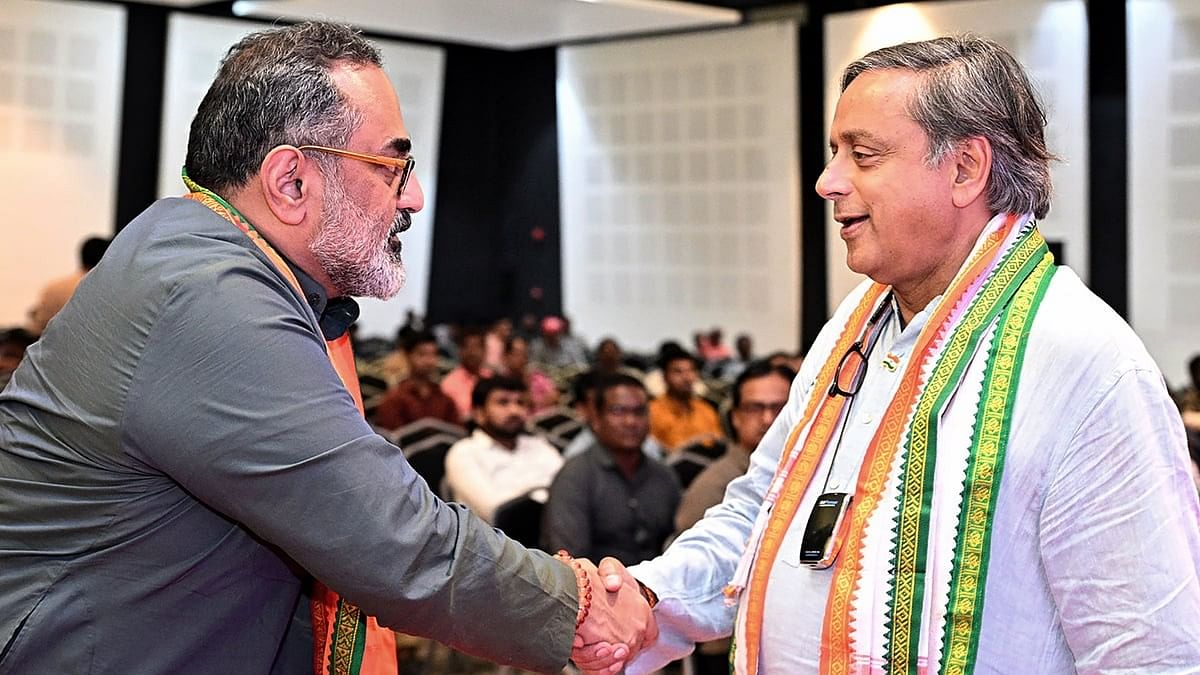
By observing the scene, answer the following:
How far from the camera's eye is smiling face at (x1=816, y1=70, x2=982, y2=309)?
202 cm

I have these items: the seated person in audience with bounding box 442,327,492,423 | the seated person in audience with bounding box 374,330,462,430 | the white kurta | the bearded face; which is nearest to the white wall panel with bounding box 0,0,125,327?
the seated person in audience with bounding box 442,327,492,423

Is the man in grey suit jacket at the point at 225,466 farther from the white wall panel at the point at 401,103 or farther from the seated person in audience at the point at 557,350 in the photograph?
the white wall panel at the point at 401,103

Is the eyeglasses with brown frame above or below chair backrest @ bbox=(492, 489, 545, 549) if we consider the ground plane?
above

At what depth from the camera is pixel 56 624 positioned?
1.80m

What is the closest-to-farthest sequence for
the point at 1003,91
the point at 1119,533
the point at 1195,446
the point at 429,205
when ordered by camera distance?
the point at 1119,533 → the point at 1003,91 → the point at 1195,446 → the point at 429,205

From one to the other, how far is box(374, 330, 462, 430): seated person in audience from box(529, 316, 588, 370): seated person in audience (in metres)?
5.83

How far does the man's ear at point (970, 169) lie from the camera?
78.7 inches

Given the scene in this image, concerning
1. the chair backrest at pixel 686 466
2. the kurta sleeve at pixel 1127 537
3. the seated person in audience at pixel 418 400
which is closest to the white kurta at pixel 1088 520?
the kurta sleeve at pixel 1127 537

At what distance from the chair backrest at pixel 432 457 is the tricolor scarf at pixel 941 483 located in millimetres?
Result: 4733

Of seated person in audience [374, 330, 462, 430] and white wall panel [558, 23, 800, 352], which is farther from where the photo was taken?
white wall panel [558, 23, 800, 352]

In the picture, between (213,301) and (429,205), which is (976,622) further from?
(429,205)

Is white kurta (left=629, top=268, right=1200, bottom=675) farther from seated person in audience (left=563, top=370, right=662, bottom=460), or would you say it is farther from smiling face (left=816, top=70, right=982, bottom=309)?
seated person in audience (left=563, top=370, right=662, bottom=460)

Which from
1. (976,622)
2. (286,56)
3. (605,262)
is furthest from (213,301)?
(605,262)

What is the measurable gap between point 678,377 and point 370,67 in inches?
271
